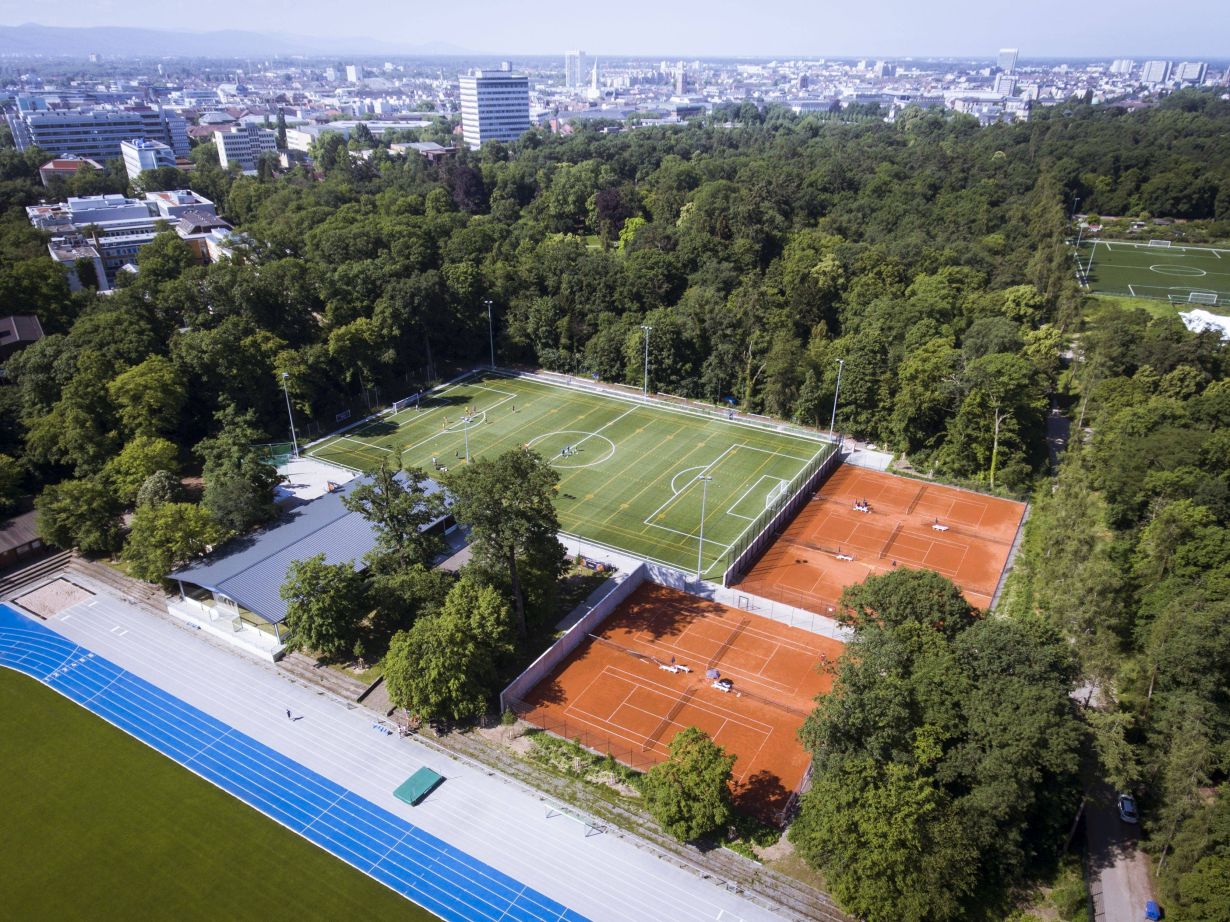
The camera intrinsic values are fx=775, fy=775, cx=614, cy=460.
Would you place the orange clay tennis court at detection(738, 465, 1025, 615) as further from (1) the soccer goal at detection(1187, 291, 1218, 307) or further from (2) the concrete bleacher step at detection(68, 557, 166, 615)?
(1) the soccer goal at detection(1187, 291, 1218, 307)

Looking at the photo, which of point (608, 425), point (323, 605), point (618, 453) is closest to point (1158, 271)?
point (608, 425)

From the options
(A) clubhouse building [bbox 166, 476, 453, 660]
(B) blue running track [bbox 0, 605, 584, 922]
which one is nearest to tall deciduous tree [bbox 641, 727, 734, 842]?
(B) blue running track [bbox 0, 605, 584, 922]

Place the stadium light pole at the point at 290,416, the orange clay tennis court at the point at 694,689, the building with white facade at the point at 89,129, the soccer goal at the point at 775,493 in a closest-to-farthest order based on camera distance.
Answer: the orange clay tennis court at the point at 694,689 → the soccer goal at the point at 775,493 → the stadium light pole at the point at 290,416 → the building with white facade at the point at 89,129

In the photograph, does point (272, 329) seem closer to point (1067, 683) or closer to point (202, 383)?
point (202, 383)

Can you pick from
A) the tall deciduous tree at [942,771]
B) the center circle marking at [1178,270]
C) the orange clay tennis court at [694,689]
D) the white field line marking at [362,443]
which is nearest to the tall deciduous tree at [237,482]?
the white field line marking at [362,443]

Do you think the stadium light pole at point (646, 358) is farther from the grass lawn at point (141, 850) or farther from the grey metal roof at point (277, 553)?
the grass lawn at point (141, 850)

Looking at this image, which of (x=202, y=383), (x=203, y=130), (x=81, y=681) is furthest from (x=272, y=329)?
(x=203, y=130)
